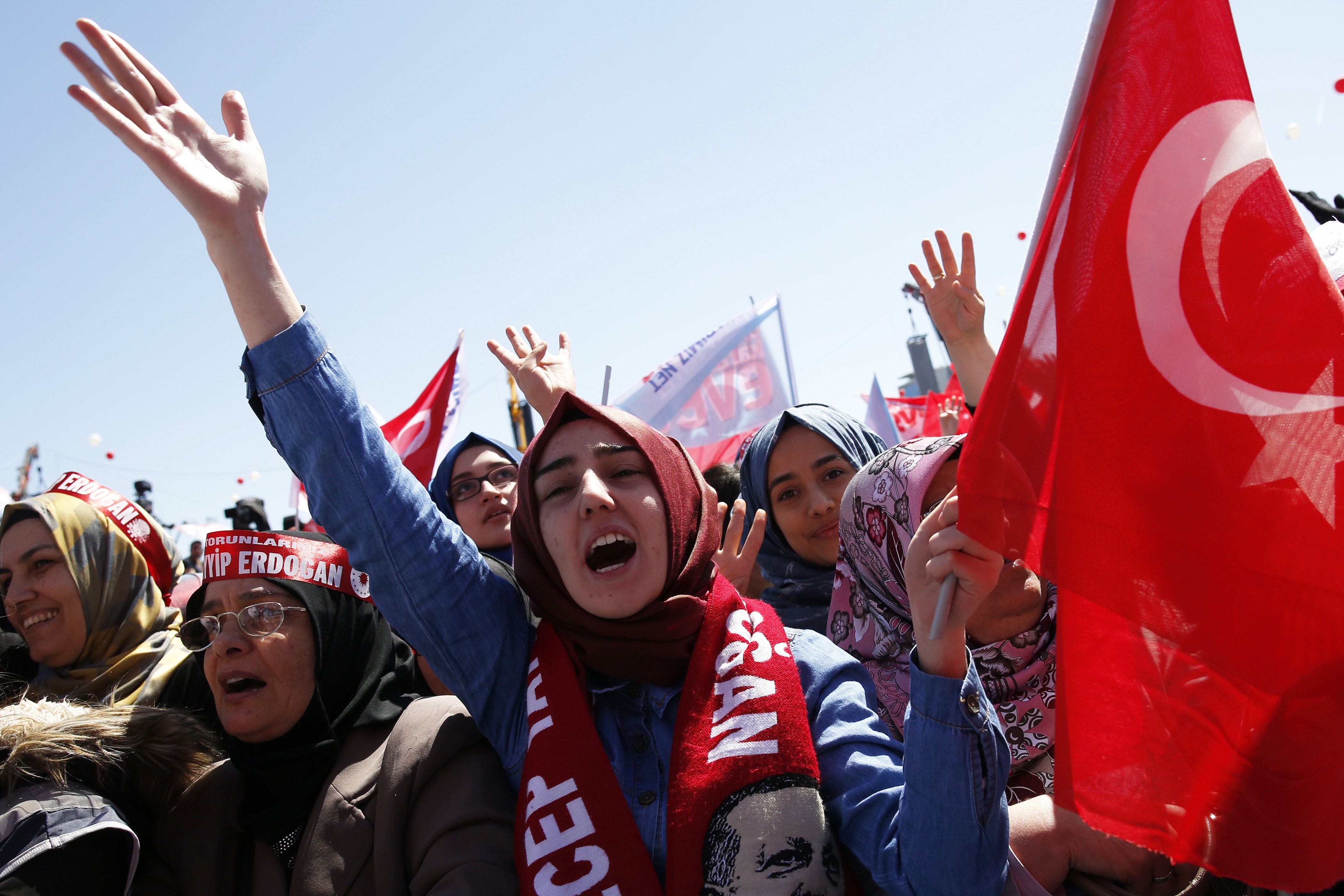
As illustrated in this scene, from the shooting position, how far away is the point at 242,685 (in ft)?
7.67

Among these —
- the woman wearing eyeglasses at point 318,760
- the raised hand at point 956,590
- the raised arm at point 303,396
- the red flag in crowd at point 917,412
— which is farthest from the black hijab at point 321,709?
the red flag in crowd at point 917,412

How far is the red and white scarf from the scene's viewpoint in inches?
64.6

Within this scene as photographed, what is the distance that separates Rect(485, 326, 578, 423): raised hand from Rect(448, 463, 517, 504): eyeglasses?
1.32m

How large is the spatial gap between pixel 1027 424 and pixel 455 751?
1.42 m

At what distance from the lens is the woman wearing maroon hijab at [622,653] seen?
158cm

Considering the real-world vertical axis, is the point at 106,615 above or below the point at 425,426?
below

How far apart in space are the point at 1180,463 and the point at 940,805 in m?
0.76

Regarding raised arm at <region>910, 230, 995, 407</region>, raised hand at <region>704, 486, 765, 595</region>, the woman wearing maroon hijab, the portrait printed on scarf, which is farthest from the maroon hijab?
raised arm at <region>910, 230, 995, 407</region>

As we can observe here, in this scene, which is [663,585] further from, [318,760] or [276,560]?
[276,560]

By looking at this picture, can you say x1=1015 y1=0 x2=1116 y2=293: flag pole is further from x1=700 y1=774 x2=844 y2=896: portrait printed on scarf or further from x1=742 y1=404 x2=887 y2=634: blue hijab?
x1=742 y1=404 x2=887 y2=634: blue hijab

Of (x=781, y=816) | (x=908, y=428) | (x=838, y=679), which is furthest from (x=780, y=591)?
(x=908, y=428)

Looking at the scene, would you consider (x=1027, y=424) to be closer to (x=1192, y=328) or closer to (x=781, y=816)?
(x=1192, y=328)

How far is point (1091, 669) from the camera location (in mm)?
1640

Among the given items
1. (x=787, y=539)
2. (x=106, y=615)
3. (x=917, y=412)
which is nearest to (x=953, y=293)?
(x=787, y=539)
